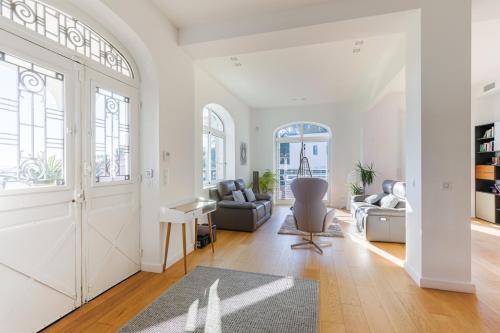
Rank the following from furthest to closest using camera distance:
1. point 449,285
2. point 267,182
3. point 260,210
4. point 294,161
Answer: point 294,161 < point 267,182 < point 260,210 < point 449,285

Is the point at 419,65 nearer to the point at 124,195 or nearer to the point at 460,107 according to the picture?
the point at 460,107

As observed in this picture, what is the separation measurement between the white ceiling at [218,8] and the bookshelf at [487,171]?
530cm

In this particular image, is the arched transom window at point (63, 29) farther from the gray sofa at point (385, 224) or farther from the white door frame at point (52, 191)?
the gray sofa at point (385, 224)

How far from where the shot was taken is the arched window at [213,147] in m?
5.41

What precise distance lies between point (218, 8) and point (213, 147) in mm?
3269

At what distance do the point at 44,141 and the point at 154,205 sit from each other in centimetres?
133

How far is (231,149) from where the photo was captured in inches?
260

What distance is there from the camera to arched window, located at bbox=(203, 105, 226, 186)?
213 inches

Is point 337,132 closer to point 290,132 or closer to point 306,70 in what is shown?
point 290,132

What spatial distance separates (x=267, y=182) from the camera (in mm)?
7668

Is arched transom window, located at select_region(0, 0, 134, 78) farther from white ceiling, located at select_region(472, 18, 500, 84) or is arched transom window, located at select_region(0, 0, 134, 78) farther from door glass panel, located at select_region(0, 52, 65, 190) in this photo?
white ceiling, located at select_region(472, 18, 500, 84)

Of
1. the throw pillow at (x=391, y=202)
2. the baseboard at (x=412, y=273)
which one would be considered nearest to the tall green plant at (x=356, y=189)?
the throw pillow at (x=391, y=202)

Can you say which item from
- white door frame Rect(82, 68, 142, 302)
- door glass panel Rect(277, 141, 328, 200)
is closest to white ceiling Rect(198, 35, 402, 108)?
door glass panel Rect(277, 141, 328, 200)

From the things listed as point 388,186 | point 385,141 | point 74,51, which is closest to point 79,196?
point 74,51
